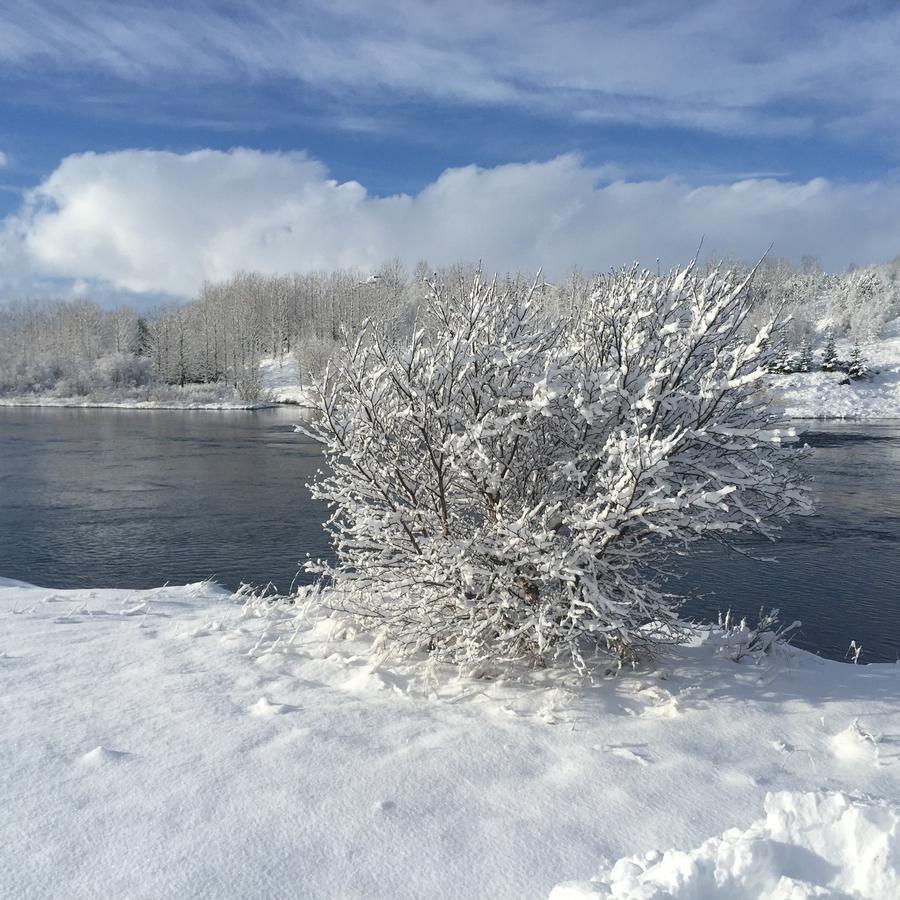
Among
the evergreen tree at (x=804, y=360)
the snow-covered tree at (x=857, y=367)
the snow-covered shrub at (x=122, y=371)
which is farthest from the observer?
the snow-covered shrub at (x=122, y=371)

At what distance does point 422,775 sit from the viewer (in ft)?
16.8

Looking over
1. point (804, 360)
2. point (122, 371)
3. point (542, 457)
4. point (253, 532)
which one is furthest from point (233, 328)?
point (542, 457)

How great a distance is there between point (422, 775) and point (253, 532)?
17.2 m

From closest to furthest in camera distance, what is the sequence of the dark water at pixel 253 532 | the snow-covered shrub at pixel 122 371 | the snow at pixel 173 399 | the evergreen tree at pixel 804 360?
the dark water at pixel 253 532 → the evergreen tree at pixel 804 360 → the snow at pixel 173 399 → the snow-covered shrub at pixel 122 371

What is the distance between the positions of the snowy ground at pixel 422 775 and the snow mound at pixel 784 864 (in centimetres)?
1

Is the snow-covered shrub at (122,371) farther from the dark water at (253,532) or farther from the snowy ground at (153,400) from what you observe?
the dark water at (253,532)

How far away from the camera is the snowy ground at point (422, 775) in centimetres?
392

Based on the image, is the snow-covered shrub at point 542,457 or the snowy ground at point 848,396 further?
the snowy ground at point 848,396

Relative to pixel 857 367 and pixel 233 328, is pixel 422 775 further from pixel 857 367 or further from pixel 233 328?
pixel 233 328

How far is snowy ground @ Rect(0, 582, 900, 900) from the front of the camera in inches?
154

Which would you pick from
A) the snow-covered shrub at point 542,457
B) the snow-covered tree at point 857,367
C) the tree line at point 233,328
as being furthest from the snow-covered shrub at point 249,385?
the snow-covered shrub at point 542,457

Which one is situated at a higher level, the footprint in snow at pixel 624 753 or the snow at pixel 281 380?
the snow at pixel 281 380

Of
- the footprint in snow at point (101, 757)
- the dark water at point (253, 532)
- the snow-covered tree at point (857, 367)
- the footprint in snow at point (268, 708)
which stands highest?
the snow-covered tree at point (857, 367)

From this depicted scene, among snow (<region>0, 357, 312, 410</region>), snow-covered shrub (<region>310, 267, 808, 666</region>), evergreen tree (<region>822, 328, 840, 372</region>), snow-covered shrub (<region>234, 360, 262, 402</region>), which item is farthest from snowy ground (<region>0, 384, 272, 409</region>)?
snow-covered shrub (<region>310, 267, 808, 666</region>)
